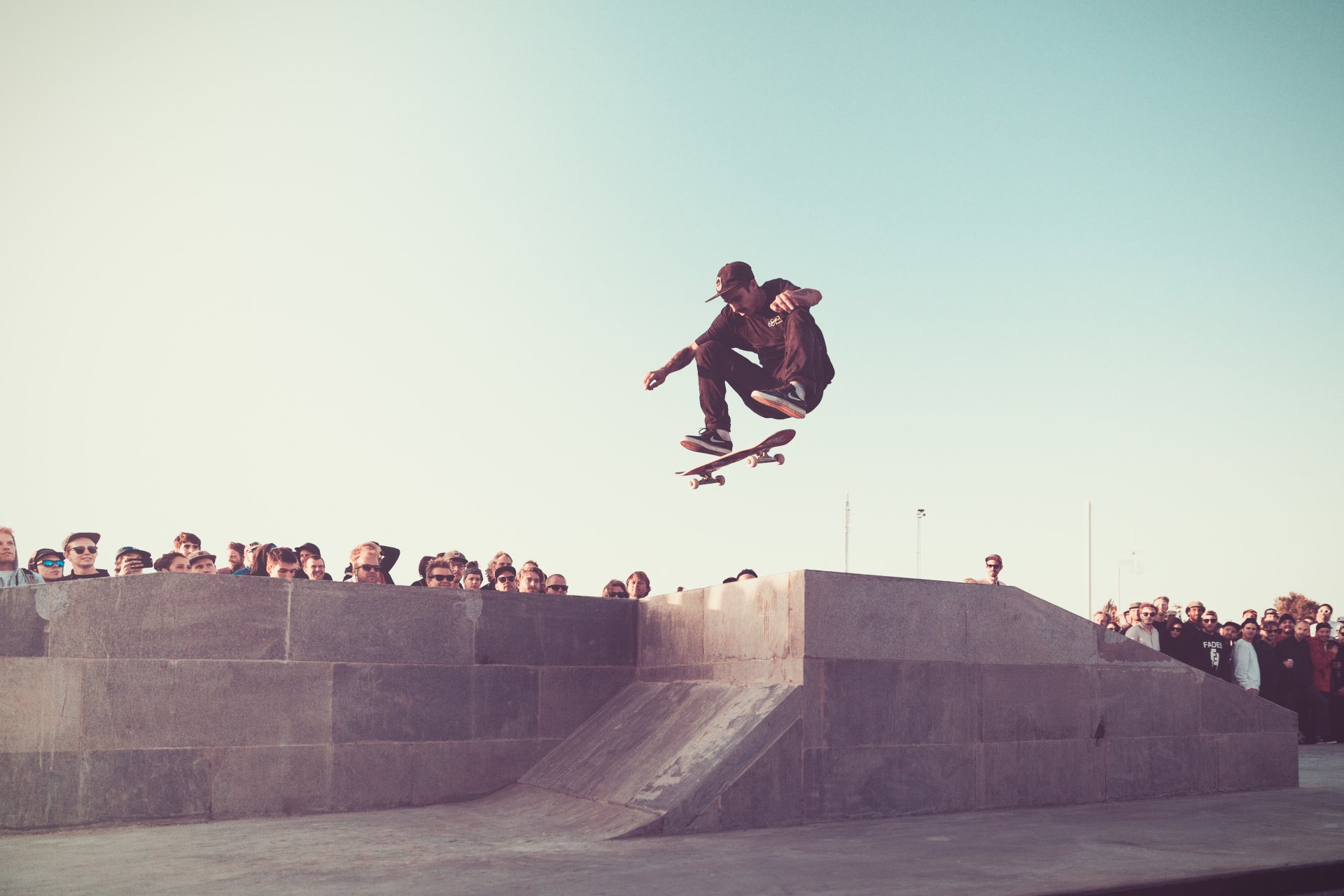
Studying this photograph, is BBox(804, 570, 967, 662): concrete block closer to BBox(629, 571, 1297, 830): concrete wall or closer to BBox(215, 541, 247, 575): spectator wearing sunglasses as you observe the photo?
BBox(629, 571, 1297, 830): concrete wall

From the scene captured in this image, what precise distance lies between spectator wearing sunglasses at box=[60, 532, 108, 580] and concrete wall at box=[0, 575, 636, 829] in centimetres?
69

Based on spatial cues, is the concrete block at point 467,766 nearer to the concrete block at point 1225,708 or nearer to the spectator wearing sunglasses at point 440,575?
the spectator wearing sunglasses at point 440,575

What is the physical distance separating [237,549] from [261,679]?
249 cm

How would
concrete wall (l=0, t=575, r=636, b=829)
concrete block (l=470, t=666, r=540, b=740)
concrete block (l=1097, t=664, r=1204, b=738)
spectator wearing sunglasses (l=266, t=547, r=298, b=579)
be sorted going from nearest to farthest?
concrete wall (l=0, t=575, r=636, b=829) < concrete block (l=1097, t=664, r=1204, b=738) < concrete block (l=470, t=666, r=540, b=740) < spectator wearing sunglasses (l=266, t=547, r=298, b=579)

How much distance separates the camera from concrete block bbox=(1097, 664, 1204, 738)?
9.76 m

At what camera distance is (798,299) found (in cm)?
1044

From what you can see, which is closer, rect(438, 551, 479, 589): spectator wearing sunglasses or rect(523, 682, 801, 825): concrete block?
rect(523, 682, 801, 825): concrete block

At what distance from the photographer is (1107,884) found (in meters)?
5.61

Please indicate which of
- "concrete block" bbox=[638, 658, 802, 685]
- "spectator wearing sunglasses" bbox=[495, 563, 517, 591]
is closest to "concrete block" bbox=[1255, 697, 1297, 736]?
"concrete block" bbox=[638, 658, 802, 685]

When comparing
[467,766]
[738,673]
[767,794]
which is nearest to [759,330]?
[738,673]

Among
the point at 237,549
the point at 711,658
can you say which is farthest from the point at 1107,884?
the point at 237,549

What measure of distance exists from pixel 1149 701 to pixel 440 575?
6.74m

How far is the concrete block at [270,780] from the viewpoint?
8.87 m

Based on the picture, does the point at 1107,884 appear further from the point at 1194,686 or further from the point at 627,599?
the point at 627,599
